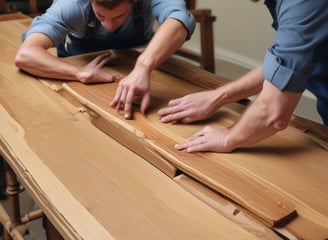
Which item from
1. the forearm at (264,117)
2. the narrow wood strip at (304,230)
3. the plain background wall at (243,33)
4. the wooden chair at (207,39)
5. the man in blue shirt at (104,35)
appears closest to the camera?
the narrow wood strip at (304,230)

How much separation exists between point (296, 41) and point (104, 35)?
34.9 inches

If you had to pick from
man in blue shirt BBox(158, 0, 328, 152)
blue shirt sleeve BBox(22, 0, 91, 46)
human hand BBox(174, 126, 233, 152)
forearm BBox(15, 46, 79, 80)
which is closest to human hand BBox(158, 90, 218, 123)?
man in blue shirt BBox(158, 0, 328, 152)

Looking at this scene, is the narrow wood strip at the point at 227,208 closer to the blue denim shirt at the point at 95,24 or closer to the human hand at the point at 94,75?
the human hand at the point at 94,75

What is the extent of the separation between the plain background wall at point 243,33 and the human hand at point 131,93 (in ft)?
5.47

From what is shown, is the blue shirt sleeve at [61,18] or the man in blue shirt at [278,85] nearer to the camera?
the man in blue shirt at [278,85]

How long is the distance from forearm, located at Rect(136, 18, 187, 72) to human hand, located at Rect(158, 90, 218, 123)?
0.63 feet

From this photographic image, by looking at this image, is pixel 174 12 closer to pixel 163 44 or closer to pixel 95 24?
pixel 163 44

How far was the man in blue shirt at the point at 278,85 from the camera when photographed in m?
0.72

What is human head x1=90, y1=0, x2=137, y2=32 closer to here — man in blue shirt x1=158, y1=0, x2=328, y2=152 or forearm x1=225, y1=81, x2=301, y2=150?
man in blue shirt x1=158, y1=0, x2=328, y2=152

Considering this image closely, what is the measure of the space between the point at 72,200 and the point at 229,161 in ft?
1.07

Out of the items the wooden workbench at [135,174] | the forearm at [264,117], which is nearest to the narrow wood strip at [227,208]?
the wooden workbench at [135,174]

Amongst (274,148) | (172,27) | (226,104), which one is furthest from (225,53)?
(274,148)

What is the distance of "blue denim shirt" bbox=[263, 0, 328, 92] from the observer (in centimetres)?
71

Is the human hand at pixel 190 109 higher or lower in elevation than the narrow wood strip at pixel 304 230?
higher
